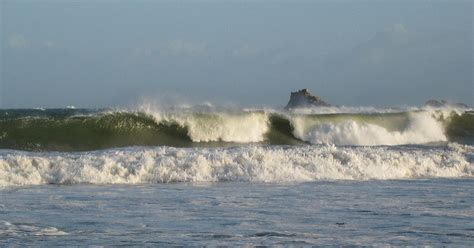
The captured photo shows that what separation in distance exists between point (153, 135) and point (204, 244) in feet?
48.7

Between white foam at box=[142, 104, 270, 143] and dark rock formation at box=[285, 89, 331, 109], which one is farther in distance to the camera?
dark rock formation at box=[285, 89, 331, 109]

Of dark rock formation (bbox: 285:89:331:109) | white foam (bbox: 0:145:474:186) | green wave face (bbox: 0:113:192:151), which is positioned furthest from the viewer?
dark rock formation (bbox: 285:89:331:109)

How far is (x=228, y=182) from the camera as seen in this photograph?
1434 centimetres

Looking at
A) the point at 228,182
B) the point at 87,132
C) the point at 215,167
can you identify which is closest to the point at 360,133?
the point at 87,132

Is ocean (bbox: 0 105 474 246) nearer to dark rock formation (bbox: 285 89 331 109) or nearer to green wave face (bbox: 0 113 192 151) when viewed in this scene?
green wave face (bbox: 0 113 192 151)

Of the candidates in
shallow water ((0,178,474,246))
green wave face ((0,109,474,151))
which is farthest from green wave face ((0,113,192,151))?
shallow water ((0,178,474,246))

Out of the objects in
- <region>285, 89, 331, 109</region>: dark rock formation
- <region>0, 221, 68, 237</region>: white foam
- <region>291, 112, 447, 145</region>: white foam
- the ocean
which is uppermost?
<region>285, 89, 331, 109</region>: dark rock formation

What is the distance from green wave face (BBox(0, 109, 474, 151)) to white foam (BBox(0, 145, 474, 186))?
10.9 feet

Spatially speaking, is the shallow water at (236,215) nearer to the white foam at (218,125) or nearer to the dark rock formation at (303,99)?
the white foam at (218,125)

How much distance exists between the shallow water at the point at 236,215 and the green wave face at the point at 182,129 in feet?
25.8

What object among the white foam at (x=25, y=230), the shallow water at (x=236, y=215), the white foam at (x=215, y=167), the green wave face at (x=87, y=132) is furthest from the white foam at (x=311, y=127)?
the white foam at (x=25, y=230)

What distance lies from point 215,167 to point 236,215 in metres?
5.76

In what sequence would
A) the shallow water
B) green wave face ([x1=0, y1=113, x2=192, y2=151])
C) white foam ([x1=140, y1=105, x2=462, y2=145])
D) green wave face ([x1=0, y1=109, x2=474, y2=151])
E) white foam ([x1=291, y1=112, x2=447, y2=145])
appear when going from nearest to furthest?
1. the shallow water
2. green wave face ([x1=0, y1=113, x2=192, y2=151])
3. green wave face ([x1=0, y1=109, x2=474, y2=151])
4. white foam ([x1=140, y1=105, x2=462, y2=145])
5. white foam ([x1=291, y1=112, x2=447, y2=145])

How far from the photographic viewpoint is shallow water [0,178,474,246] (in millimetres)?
7918
